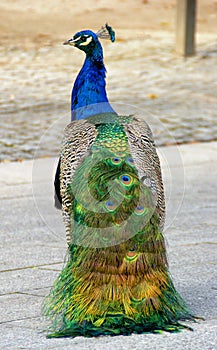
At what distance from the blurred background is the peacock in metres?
Result: 2.68

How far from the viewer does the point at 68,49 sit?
13.1 m

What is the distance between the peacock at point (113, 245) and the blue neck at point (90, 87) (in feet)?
3.32

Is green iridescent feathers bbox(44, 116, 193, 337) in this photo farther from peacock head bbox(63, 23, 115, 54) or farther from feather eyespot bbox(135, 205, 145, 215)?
peacock head bbox(63, 23, 115, 54)

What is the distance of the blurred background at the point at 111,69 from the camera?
29.8ft

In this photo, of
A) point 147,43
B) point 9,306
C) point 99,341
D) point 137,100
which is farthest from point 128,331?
point 147,43

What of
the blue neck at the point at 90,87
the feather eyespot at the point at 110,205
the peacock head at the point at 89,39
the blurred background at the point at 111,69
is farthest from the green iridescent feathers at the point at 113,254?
the blurred background at the point at 111,69

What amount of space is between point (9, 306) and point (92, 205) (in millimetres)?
913

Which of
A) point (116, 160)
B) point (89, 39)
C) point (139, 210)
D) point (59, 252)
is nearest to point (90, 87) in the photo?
point (89, 39)

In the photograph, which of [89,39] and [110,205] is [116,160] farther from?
[89,39]

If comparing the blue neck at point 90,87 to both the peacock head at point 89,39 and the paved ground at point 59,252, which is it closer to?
the peacock head at point 89,39

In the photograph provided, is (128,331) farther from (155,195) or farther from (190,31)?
(190,31)

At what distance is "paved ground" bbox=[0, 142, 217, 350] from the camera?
13.1ft

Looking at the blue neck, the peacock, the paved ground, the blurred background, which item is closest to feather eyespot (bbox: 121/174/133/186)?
the peacock

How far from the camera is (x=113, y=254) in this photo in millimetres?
3914
